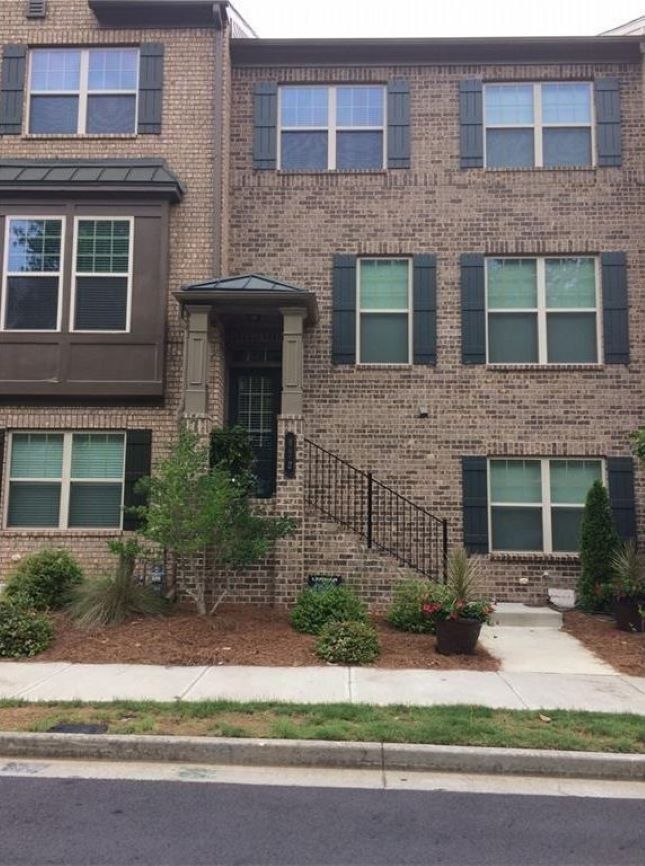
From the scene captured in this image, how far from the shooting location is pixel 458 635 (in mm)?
7938

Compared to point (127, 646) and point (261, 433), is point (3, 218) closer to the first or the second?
point (261, 433)

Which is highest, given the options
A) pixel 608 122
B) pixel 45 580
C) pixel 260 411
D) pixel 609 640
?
pixel 608 122

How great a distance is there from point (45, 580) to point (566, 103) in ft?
38.1

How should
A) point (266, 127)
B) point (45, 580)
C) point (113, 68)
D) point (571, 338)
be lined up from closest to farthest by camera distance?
point (45, 580) < point (571, 338) < point (113, 68) < point (266, 127)

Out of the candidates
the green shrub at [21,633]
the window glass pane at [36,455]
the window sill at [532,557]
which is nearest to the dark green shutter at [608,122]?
the window sill at [532,557]

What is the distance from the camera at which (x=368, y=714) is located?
5664 mm

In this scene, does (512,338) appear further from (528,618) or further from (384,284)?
(528,618)

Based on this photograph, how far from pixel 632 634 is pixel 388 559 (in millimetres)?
3363

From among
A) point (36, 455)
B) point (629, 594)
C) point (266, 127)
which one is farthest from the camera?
point (266, 127)

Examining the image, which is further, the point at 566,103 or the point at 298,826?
the point at 566,103

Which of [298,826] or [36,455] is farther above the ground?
[36,455]

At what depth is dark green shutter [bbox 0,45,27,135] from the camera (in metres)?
11.9

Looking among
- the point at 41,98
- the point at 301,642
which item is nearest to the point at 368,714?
the point at 301,642

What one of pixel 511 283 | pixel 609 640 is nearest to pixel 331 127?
pixel 511 283
